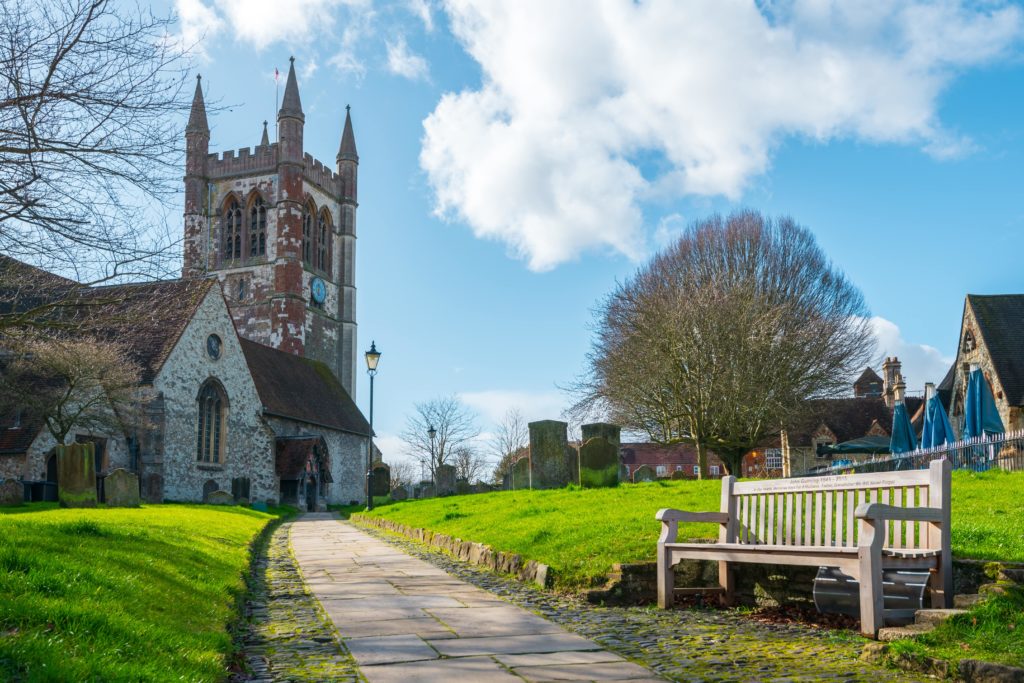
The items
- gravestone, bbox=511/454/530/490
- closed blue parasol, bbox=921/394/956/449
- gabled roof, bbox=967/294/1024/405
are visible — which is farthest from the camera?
gabled roof, bbox=967/294/1024/405

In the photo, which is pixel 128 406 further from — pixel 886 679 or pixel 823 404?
pixel 886 679

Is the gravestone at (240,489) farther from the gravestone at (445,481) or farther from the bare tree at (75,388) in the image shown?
the gravestone at (445,481)

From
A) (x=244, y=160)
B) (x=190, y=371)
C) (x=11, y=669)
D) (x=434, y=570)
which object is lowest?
(x=434, y=570)

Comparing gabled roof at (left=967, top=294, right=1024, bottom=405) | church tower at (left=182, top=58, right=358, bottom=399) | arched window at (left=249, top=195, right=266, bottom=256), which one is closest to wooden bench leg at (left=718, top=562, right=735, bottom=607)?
gabled roof at (left=967, top=294, right=1024, bottom=405)

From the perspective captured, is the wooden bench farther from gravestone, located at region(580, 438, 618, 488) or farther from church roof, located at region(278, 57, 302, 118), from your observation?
church roof, located at region(278, 57, 302, 118)

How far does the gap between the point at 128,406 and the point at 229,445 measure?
22.7 feet

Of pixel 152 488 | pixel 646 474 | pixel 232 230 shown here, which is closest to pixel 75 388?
pixel 152 488

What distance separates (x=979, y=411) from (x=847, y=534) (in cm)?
1981

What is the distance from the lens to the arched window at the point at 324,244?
2339 inches

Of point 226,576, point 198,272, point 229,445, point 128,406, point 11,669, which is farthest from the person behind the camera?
point 229,445

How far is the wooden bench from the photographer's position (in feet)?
18.0

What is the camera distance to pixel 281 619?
274 inches

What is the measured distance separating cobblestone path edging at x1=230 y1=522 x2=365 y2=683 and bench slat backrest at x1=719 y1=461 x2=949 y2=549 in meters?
3.51

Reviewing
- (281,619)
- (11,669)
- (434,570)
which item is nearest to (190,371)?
(434,570)
